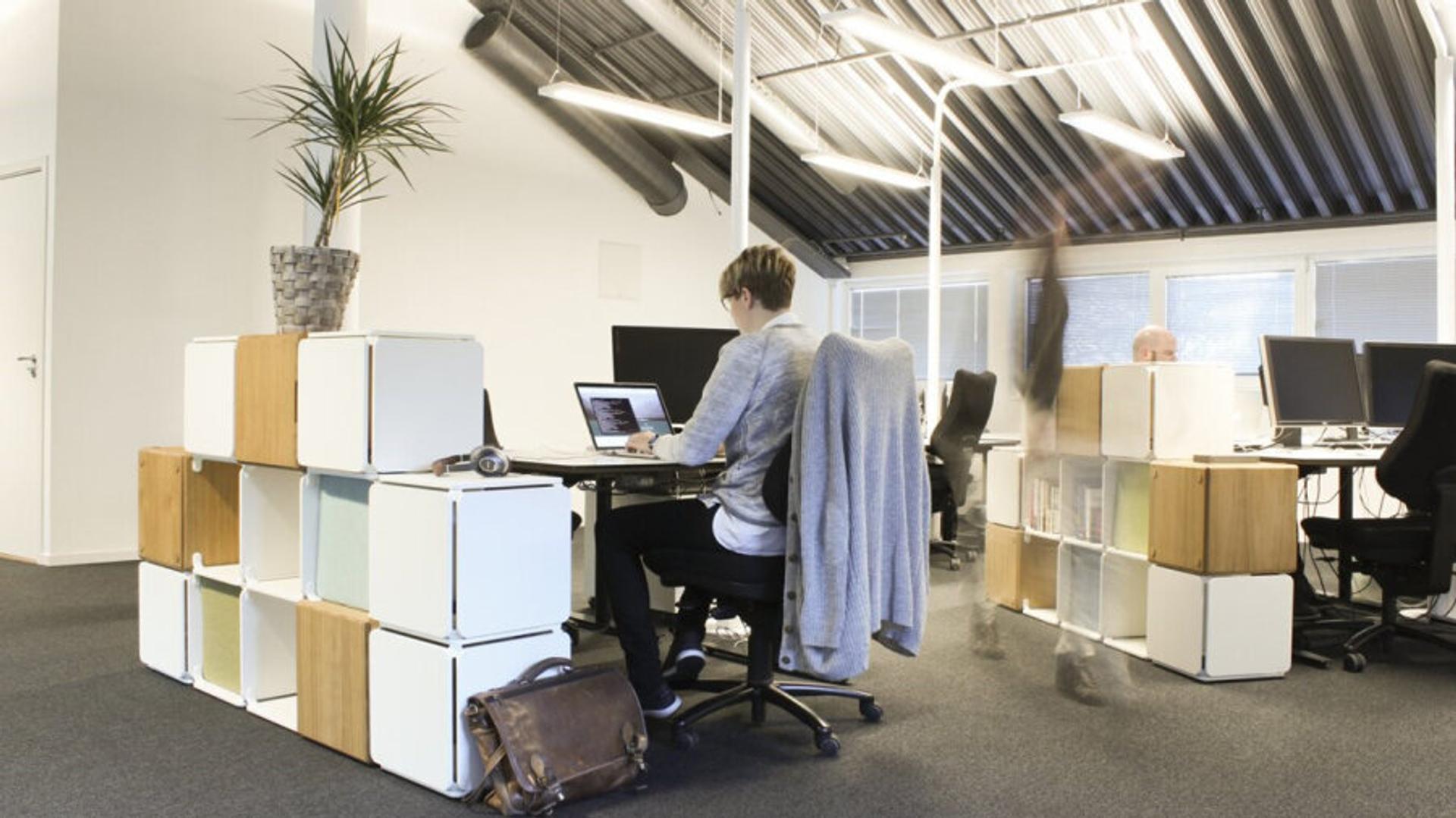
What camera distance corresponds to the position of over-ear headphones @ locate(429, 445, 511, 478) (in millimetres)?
2758

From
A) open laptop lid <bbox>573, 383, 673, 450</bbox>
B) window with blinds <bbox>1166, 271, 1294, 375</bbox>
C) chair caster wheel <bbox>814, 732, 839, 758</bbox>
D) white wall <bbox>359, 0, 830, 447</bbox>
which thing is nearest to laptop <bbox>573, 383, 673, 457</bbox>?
open laptop lid <bbox>573, 383, 673, 450</bbox>

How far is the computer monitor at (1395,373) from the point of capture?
15.6ft

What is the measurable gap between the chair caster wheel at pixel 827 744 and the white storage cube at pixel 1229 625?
1.59 meters

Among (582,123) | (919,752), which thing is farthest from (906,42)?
(919,752)

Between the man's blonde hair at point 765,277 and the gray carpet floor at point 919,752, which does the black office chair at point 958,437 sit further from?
the man's blonde hair at point 765,277

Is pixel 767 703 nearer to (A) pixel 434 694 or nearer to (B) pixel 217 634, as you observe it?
(A) pixel 434 694

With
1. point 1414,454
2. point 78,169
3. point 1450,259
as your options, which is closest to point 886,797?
point 1414,454

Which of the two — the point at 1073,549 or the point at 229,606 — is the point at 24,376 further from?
the point at 1073,549

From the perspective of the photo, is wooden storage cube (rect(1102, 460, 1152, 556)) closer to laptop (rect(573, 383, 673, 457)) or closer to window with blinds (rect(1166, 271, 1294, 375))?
laptop (rect(573, 383, 673, 457))

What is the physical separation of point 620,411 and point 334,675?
1.34m

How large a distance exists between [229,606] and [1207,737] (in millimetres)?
2953

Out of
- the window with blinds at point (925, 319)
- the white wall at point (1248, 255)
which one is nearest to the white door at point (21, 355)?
the white wall at point (1248, 255)

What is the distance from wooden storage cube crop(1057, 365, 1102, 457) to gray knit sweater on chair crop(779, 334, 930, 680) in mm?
1879

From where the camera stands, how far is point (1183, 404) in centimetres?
412
